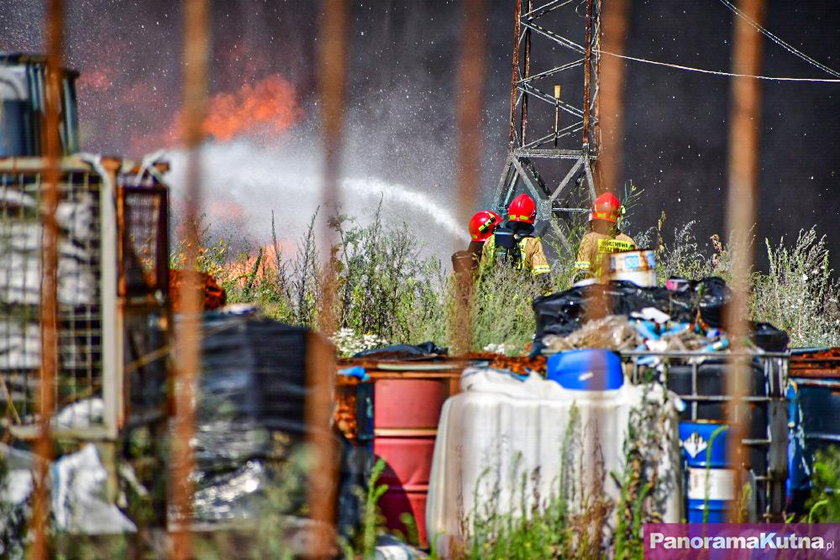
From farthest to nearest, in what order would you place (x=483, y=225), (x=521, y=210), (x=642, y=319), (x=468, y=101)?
(x=468, y=101), (x=483, y=225), (x=521, y=210), (x=642, y=319)

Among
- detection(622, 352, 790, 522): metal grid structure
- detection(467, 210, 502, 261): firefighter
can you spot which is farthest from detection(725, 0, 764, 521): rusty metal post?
detection(622, 352, 790, 522): metal grid structure

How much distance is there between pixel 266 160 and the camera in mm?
12258

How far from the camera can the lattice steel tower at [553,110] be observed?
11312 millimetres

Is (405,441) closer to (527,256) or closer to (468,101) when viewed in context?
(527,256)

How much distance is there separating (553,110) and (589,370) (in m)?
10.4

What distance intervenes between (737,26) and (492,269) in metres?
6.96

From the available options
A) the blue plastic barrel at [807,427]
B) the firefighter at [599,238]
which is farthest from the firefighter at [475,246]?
the blue plastic barrel at [807,427]

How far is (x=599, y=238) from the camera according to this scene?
7215mm

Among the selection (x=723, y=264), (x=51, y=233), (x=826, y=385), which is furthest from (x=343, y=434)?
(x=723, y=264)

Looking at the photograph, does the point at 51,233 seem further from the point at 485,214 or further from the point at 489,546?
the point at 485,214

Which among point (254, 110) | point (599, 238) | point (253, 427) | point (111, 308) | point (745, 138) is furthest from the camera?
point (254, 110)

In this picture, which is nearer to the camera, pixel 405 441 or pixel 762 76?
pixel 405 441

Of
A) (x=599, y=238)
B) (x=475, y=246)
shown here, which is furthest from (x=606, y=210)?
(x=475, y=246)

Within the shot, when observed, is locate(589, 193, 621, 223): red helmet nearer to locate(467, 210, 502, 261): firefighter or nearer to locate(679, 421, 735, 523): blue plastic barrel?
locate(467, 210, 502, 261): firefighter
